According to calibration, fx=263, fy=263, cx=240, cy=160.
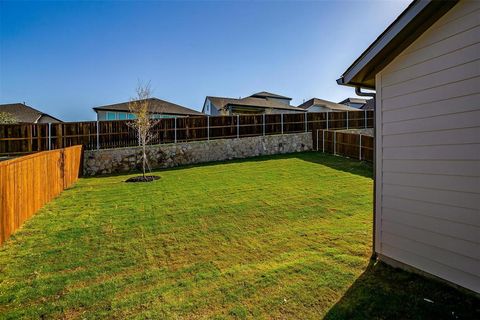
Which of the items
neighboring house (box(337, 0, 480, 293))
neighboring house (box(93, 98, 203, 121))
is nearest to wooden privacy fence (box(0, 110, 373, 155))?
neighboring house (box(93, 98, 203, 121))

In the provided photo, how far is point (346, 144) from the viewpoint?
51.0ft

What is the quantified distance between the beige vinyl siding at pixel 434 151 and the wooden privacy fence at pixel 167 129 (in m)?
14.3

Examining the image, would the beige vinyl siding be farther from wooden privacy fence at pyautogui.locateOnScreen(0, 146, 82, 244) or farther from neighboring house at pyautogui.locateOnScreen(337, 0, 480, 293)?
wooden privacy fence at pyautogui.locateOnScreen(0, 146, 82, 244)

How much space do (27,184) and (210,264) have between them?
5.38m

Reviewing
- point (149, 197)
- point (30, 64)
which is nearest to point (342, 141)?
point (149, 197)

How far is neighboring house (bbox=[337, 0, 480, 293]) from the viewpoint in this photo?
2.96 metres

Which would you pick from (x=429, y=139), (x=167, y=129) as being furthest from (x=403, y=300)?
(x=167, y=129)

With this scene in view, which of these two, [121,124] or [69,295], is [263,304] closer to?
[69,295]

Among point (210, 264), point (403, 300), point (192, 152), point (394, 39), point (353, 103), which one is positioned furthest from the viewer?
point (353, 103)

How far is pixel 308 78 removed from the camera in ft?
54.5

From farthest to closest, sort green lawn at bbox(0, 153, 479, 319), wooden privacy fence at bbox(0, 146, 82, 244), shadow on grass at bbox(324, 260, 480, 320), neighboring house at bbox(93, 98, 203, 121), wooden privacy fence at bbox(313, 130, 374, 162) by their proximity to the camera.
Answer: neighboring house at bbox(93, 98, 203, 121)
wooden privacy fence at bbox(313, 130, 374, 162)
wooden privacy fence at bbox(0, 146, 82, 244)
green lawn at bbox(0, 153, 479, 319)
shadow on grass at bbox(324, 260, 480, 320)

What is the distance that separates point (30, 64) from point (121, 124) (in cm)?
798

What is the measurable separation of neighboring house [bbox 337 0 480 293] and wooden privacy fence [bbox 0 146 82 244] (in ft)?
22.3

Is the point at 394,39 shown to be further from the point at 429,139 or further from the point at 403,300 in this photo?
the point at 403,300
